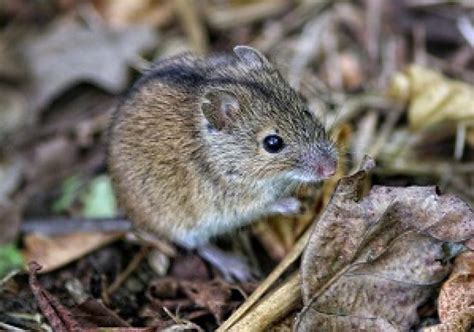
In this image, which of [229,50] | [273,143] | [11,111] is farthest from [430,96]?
[11,111]

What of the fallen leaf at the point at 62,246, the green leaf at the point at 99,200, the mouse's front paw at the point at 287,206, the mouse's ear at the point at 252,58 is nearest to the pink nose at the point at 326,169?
the mouse's front paw at the point at 287,206

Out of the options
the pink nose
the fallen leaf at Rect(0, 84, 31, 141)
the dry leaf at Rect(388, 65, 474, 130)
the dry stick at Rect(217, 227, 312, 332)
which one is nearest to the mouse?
the pink nose

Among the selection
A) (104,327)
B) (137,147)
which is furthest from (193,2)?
(104,327)

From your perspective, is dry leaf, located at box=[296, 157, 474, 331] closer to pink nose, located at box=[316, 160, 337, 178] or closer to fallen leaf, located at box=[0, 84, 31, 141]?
pink nose, located at box=[316, 160, 337, 178]

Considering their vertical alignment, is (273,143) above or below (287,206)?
above

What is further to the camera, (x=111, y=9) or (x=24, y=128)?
(x=111, y=9)

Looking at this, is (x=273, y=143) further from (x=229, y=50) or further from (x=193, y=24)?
(x=193, y=24)

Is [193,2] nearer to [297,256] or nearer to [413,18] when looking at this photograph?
[413,18]
